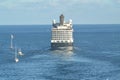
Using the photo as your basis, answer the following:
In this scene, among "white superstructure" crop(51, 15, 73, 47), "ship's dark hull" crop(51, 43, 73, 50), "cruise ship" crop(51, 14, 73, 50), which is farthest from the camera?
"white superstructure" crop(51, 15, 73, 47)

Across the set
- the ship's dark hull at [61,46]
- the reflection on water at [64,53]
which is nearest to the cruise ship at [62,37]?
the ship's dark hull at [61,46]

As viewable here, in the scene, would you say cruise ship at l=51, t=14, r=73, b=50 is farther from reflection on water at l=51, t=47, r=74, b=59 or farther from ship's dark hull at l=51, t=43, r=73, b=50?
reflection on water at l=51, t=47, r=74, b=59

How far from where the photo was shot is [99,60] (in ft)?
468

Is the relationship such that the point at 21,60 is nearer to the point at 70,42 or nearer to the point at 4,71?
the point at 4,71

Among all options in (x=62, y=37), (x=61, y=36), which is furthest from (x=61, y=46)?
(x=61, y=36)

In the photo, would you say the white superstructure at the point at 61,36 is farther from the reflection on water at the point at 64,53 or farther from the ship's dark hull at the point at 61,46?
the reflection on water at the point at 64,53

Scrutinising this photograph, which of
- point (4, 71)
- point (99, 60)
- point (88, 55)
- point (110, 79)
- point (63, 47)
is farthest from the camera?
point (63, 47)

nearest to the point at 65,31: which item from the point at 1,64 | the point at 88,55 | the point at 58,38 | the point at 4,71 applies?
the point at 58,38

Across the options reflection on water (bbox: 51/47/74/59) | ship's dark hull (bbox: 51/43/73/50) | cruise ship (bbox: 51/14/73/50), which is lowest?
reflection on water (bbox: 51/47/74/59)

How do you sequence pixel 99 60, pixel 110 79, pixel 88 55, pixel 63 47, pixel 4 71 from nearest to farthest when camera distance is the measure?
1. pixel 110 79
2. pixel 4 71
3. pixel 99 60
4. pixel 88 55
5. pixel 63 47

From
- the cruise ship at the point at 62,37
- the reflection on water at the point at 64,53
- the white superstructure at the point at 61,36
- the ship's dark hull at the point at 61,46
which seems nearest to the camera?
the reflection on water at the point at 64,53

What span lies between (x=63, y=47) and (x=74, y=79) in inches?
2745

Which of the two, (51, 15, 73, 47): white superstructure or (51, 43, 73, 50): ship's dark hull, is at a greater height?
(51, 15, 73, 47): white superstructure

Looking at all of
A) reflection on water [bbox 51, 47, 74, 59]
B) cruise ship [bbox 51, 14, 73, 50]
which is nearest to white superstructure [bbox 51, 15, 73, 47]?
cruise ship [bbox 51, 14, 73, 50]
